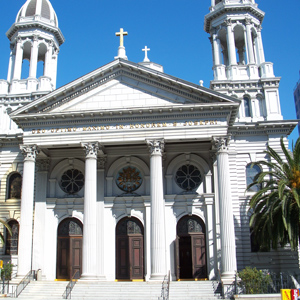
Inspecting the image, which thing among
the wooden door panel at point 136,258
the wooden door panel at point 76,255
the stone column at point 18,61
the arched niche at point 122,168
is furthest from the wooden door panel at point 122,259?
the stone column at point 18,61

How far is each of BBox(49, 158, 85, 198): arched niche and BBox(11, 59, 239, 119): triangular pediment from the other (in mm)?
4568

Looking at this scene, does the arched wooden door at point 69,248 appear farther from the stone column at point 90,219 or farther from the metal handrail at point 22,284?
the stone column at point 90,219

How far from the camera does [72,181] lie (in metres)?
30.9

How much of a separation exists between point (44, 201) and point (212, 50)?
19233 millimetres

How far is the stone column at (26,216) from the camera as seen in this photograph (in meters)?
25.7

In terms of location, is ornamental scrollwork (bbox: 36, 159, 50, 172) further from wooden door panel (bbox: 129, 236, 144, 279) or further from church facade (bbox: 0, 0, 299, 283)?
wooden door panel (bbox: 129, 236, 144, 279)

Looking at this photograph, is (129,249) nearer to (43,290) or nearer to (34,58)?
(43,290)

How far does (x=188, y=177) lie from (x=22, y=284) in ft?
42.8

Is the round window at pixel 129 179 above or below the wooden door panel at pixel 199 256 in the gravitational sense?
above

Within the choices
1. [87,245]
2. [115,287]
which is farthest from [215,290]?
[87,245]

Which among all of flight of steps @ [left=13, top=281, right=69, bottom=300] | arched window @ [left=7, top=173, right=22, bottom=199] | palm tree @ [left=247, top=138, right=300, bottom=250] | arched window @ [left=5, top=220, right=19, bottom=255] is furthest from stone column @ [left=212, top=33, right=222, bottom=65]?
flight of steps @ [left=13, top=281, right=69, bottom=300]

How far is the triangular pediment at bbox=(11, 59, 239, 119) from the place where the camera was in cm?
2723

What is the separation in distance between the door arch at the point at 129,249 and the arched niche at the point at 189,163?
3.55m

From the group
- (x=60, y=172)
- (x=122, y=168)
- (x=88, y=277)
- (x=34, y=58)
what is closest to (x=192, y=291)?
(x=88, y=277)
